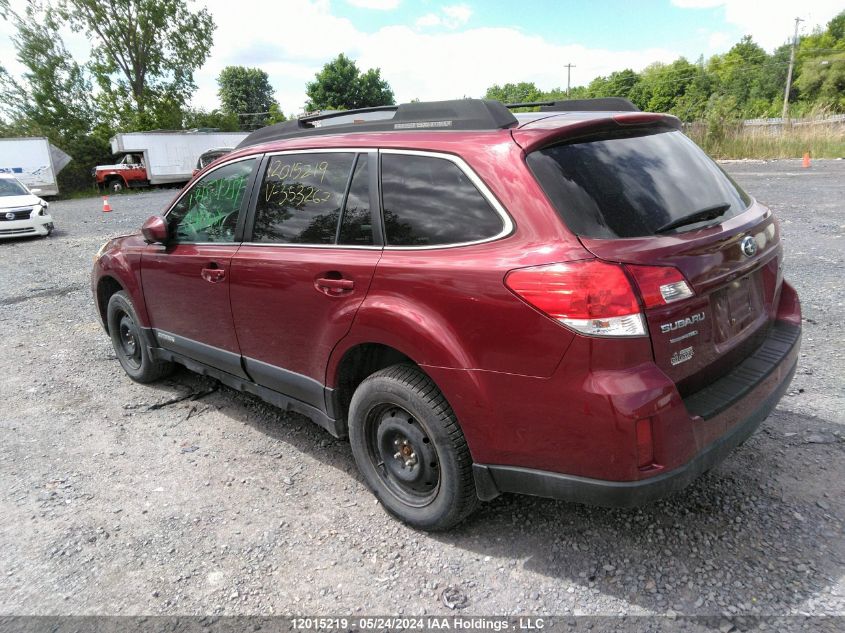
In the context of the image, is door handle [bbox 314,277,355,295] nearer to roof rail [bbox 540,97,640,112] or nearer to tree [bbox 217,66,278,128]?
roof rail [bbox 540,97,640,112]

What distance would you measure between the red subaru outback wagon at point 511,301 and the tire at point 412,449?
0.03 ft

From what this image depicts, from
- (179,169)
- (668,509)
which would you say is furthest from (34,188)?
(668,509)

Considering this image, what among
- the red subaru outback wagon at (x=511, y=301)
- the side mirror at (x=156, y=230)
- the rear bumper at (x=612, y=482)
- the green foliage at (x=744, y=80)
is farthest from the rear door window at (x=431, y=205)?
the green foliage at (x=744, y=80)

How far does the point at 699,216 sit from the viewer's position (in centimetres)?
244

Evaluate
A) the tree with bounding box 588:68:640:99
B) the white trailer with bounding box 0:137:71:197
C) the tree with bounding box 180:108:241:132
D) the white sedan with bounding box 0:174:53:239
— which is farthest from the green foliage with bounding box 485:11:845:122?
the white sedan with bounding box 0:174:53:239

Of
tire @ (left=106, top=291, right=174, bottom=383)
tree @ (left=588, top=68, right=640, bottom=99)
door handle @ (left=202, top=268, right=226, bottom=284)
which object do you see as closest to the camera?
door handle @ (left=202, top=268, right=226, bottom=284)

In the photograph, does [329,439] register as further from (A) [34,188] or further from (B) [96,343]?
(A) [34,188]

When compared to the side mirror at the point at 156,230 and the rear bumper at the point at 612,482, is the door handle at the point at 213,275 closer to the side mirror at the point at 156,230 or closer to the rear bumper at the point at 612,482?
the side mirror at the point at 156,230

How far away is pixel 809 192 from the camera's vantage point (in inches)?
512

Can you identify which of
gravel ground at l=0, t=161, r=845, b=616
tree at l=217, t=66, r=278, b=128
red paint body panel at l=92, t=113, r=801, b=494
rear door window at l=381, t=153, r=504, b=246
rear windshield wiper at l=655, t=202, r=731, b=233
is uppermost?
tree at l=217, t=66, r=278, b=128

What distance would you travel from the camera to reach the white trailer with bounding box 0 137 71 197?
82.8 ft

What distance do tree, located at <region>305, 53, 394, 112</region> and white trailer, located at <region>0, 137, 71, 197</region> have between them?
3665cm

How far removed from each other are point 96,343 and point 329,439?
11.5ft

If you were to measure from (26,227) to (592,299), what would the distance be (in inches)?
616
